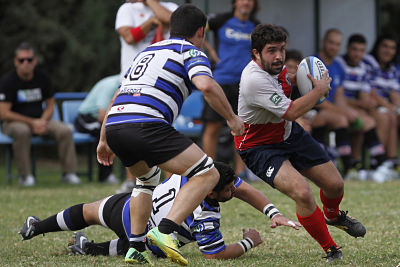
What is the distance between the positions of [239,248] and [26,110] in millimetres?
5445

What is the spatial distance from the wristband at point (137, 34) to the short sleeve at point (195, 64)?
290 centimetres

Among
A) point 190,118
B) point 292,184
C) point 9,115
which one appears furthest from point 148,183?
point 190,118

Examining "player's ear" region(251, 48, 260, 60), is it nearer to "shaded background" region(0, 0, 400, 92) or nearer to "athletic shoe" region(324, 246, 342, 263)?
"athletic shoe" region(324, 246, 342, 263)

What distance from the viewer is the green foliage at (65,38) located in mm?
16344

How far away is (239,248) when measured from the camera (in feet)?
15.2

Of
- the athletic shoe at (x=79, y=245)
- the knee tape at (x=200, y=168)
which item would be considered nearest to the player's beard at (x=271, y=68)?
the knee tape at (x=200, y=168)

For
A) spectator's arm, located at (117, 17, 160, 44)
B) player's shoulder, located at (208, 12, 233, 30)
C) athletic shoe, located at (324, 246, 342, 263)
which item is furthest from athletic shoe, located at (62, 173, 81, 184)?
athletic shoe, located at (324, 246, 342, 263)

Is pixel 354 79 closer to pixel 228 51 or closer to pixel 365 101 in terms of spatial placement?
pixel 365 101

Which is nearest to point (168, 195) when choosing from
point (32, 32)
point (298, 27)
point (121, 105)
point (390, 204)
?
point (121, 105)

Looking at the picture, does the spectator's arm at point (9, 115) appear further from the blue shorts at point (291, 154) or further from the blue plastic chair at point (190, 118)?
the blue shorts at point (291, 154)

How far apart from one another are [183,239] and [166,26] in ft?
9.49

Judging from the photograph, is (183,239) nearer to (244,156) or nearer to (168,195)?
(168,195)

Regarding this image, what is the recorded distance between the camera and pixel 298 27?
452 inches

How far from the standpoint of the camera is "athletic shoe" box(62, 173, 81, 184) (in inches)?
381
